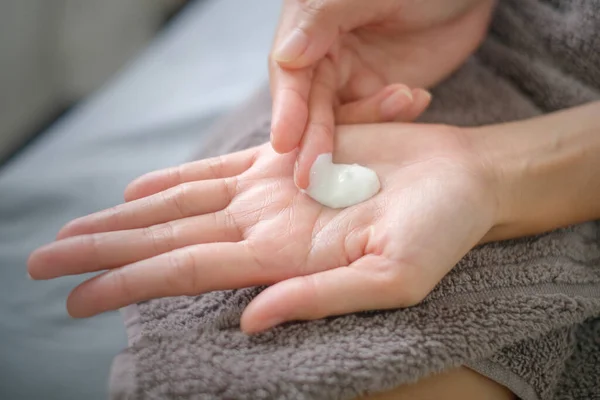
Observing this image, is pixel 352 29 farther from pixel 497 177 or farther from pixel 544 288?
pixel 544 288

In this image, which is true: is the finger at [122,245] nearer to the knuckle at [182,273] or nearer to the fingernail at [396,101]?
the knuckle at [182,273]

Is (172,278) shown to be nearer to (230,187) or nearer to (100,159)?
(230,187)

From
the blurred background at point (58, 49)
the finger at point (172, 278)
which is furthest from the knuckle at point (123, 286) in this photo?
the blurred background at point (58, 49)

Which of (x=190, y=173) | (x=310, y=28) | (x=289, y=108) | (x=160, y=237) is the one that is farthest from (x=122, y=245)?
(x=310, y=28)

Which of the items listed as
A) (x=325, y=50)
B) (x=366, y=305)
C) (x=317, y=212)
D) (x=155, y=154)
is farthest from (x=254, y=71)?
(x=366, y=305)

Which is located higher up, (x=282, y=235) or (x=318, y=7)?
(x=318, y=7)

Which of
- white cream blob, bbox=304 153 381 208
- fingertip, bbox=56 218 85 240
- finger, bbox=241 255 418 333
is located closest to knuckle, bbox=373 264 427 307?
finger, bbox=241 255 418 333

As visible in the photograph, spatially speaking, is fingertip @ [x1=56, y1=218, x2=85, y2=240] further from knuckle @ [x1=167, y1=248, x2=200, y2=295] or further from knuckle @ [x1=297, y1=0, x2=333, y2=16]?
knuckle @ [x1=297, y1=0, x2=333, y2=16]
